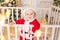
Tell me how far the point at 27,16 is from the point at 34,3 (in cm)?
151

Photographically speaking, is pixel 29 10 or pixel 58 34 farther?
pixel 58 34

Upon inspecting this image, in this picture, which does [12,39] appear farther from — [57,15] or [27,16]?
[57,15]

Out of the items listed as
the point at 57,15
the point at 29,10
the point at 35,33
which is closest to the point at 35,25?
the point at 35,33

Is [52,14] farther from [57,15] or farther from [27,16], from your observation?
[27,16]

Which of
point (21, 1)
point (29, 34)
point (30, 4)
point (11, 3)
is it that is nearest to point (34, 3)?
point (30, 4)

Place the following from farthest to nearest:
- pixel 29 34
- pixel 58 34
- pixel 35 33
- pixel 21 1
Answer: pixel 21 1 < pixel 58 34 < pixel 29 34 < pixel 35 33

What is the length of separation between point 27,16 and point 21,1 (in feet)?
4.90

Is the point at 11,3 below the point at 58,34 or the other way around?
the other way around

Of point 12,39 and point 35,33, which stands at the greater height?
point 35,33

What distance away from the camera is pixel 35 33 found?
141 centimetres

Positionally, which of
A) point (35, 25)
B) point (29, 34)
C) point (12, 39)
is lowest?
point (12, 39)

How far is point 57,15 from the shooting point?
2053 mm

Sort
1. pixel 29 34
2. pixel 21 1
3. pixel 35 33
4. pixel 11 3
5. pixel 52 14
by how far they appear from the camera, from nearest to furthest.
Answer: pixel 35 33
pixel 29 34
pixel 52 14
pixel 11 3
pixel 21 1

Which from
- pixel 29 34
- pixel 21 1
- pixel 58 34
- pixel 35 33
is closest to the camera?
pixel 35 33
